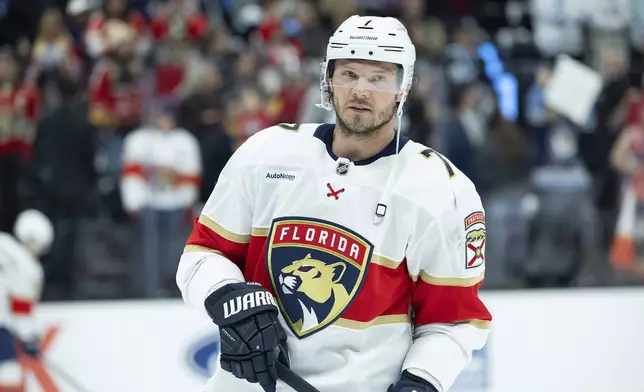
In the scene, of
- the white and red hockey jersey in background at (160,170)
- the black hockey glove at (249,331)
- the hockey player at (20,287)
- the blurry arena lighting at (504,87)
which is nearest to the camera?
the black hockey glove at (249,331)

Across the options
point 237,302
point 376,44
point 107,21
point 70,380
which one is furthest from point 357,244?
point 107,21

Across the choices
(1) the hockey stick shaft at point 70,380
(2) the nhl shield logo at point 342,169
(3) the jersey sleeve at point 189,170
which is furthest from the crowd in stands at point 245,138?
(2) the nhl shield logo at point 342,169

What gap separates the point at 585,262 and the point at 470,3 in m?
2.41

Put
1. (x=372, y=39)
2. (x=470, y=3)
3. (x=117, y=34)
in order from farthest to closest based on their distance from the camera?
1. (x=470, y=3)
2. (x=117, y=34)
3. (x=372, y=39)

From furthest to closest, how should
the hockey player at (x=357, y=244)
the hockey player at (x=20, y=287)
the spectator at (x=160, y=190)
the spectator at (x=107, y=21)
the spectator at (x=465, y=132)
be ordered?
the spectator at (x=107, y=21), the spectator at (x=465, y=132), the spectator at (x=160, y=190), the hockey player at (x=20, y=287), the hockey player at (x=357, y=244)

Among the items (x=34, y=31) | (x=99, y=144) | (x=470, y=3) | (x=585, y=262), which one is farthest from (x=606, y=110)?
(x=34, y=31)

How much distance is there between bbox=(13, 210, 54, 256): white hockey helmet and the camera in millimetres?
5250

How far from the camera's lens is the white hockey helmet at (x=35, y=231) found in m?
5.25

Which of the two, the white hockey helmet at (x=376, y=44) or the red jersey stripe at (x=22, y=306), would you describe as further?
the red jersey stripe at (x=22, y=306)

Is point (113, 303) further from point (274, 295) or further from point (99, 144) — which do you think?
point (274, 295)

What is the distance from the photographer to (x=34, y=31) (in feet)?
21.5

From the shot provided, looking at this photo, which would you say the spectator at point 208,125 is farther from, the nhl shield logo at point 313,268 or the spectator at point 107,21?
the nhl shield logo at point 313,268

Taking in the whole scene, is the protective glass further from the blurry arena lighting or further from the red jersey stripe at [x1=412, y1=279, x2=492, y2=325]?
the blurry arena lighting

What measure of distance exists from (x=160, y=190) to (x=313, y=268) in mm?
3139
